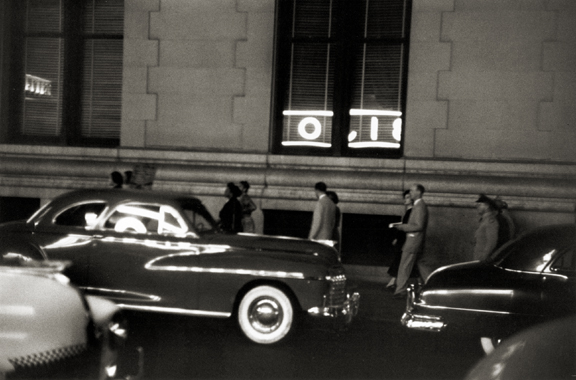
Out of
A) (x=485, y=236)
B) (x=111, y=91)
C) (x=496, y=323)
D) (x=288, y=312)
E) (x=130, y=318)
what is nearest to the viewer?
(x=496, y=323)

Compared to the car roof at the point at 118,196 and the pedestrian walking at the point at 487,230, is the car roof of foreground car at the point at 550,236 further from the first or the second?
the car roof at the point at 118,196

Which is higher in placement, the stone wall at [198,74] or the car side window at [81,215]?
the stone wall at [198,74]

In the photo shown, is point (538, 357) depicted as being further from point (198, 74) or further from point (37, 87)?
point (37, 87)

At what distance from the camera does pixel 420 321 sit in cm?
798

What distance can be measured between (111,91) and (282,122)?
11.5 ft

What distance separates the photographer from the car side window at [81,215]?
9.21m

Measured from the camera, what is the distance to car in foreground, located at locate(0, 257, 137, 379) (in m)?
3.87

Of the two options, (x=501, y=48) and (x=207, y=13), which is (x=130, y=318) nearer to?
(x=207, y=13)

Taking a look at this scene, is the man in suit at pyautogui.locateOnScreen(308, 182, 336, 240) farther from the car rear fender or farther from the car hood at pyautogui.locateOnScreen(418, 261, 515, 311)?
the car rear fender

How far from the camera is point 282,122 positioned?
15117 millimetres

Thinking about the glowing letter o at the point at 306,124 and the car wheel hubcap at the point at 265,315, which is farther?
the glowing letter o at the point at 306,124

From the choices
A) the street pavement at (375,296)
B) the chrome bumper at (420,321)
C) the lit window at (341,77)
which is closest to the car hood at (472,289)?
the chrome bumper at (420,321)

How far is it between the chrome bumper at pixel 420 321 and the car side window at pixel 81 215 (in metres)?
3.56

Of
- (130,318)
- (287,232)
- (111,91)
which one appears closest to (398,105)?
(287,232)
